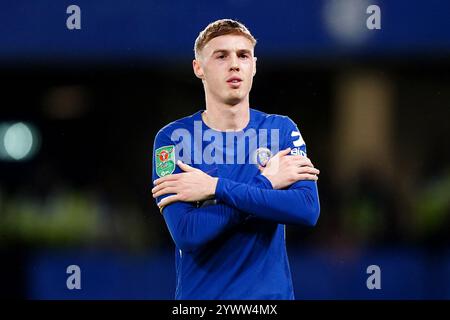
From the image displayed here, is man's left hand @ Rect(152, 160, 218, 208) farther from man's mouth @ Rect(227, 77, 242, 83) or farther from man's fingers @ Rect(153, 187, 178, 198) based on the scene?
man's mouth @ Rect(227, 77, 242, 83)

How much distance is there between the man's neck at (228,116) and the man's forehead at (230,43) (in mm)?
241

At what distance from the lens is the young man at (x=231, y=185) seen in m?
3.24

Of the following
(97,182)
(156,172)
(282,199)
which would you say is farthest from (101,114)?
(282,199)

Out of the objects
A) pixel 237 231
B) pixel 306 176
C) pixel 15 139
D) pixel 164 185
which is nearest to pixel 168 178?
pixel 164 185

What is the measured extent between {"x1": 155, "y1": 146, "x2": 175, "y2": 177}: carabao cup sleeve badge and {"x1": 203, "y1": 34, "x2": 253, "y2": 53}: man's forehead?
0.49 meters

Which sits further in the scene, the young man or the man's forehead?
the man's forehead

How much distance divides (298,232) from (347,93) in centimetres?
109

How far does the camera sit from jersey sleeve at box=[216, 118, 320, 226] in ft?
10.5

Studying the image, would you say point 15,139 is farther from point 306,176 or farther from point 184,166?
point 306,176

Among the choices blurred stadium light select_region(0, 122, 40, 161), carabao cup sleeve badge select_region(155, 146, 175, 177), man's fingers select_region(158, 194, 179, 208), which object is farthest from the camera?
blurred stadium light select_region(0, 122, 40, 161)

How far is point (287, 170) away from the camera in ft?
11.0

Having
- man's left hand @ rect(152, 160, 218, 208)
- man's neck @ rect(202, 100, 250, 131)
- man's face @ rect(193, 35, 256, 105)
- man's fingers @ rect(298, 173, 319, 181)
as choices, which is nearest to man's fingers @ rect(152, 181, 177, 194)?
man's left hand @ rect(152, 160, 218, 208)

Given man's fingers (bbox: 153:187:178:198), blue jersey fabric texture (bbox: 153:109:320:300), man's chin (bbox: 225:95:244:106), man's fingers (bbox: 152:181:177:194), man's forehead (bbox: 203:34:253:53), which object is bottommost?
blue jersey fabric texture (bbox: 153:109:320:300)
